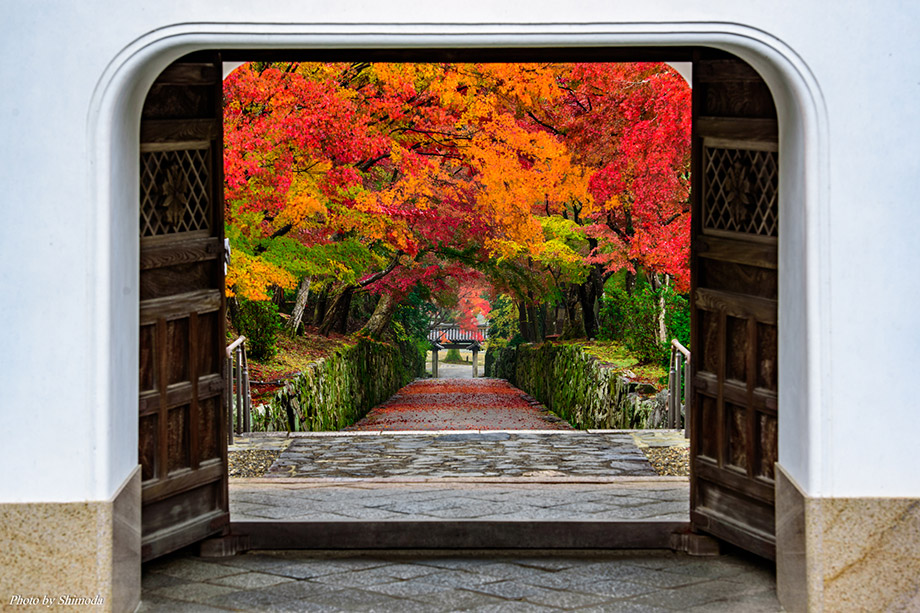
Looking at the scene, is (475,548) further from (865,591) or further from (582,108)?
(582,108)

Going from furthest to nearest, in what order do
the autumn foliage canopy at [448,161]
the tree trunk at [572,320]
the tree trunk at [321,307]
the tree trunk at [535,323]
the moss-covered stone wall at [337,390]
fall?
the tree trunk at [535,323]
the tree trunk at [572,320]
the tree trunk at [321,307]
the moss-covered stone wall at [337,390]
the autumn foliage canopy at [448,161]

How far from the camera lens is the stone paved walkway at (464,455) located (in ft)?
28.1

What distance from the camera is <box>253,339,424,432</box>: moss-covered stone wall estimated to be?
1320 cm

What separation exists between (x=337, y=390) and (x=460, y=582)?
12651 mm

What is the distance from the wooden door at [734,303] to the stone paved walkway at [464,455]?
2862 mm

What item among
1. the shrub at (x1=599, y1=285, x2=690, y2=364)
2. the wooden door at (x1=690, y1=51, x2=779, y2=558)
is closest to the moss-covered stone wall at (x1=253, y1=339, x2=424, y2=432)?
the shrub at (x1=599, y1=285, x2=690, y2=364)

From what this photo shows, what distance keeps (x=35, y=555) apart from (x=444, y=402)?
18.7 metres

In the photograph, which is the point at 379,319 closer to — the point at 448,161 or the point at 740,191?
the point at 448,161

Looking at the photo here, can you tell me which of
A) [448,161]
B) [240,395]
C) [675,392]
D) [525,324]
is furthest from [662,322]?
[525,324]

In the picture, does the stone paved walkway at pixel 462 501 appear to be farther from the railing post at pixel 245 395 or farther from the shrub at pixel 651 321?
the shrub at pixel 651 321

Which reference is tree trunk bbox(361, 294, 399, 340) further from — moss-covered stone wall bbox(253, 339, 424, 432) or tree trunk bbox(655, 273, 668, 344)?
tree trunk bbox(655, 273, 668, 344)

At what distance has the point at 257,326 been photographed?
1498 cm

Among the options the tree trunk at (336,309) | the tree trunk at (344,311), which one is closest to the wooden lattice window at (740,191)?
the tree trunk at (336,309)

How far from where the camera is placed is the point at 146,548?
4844mm
